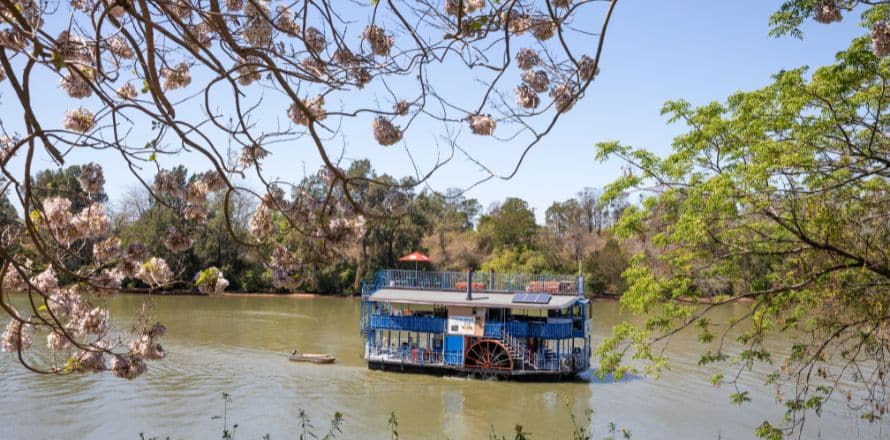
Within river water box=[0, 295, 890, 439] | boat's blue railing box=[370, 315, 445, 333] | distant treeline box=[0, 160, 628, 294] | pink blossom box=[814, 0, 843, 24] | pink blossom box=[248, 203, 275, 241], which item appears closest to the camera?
pink blossom box=[248, 203, 275, 241]

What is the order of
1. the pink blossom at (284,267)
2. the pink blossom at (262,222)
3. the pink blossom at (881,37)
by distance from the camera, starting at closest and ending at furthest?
the pink blossom at (262,222)
the pink blossom at (284,267)
the pink blossom at (881,37)

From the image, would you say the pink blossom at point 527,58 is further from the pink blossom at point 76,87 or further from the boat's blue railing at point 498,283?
the boat's blue railing at point 498,283

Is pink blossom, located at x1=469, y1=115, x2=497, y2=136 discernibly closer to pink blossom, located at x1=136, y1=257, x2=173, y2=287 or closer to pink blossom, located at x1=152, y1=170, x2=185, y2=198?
pink blossom, located at x1=152, y1=170, x2=185, y2=198

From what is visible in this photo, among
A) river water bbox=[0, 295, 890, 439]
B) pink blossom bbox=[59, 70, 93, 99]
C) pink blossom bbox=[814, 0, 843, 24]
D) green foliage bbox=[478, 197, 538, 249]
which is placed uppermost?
green foliage bbox=[478, 197, 538, 249]

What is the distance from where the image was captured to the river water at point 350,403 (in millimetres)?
12141

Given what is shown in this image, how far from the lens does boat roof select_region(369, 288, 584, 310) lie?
1592 cm

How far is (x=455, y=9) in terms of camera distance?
3.88m

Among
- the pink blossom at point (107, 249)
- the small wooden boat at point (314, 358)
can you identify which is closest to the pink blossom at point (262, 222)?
the pink blossom at point (107, 249)


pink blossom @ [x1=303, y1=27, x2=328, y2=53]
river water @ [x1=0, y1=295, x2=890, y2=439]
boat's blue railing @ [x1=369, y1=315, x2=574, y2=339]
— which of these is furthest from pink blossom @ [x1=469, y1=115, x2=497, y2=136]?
boat's blue railing @ [x1=369, y1=315, x2=574, y2=339]

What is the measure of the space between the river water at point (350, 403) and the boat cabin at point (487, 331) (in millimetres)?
382

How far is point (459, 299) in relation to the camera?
16.7m

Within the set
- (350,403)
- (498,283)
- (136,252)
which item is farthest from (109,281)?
(498,283)

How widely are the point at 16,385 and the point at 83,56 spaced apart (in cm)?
1335

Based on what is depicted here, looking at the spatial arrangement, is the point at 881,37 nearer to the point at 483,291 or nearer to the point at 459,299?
the point at 459,299
